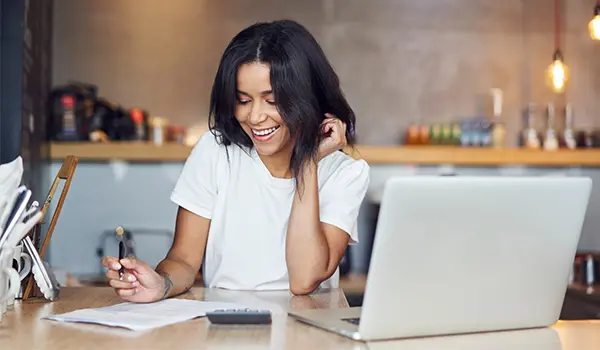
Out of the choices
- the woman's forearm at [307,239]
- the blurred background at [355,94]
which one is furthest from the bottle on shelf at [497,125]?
the woman's forearm at [307,239]

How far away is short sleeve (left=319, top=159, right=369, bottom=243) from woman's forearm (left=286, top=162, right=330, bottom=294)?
0.06 meters

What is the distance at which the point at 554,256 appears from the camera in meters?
1.30

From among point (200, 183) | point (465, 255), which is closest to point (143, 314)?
point (465, 255)

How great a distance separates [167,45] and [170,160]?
27.2 inches

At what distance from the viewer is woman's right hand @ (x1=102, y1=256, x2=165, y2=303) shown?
1.56m

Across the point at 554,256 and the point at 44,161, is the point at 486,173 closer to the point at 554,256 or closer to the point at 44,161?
the point at 44,161

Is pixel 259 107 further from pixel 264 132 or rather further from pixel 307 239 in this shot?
pixel 307 239

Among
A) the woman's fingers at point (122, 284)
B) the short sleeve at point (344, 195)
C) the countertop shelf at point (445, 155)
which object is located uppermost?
the short sleeve at point (344, 195)

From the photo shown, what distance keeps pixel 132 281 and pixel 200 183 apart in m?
0.46

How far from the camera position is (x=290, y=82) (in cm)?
184

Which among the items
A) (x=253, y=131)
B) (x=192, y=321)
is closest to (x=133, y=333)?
(x=192, y=321)

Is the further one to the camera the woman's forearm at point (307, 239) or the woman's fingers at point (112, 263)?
the woman's forearm at point (307, 239)

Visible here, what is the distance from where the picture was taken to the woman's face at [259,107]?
184 centimetres

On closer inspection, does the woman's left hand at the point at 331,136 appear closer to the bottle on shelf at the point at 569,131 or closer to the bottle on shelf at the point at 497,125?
the bottle on shelf at the point at 497,125
